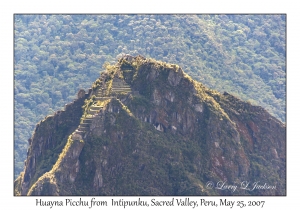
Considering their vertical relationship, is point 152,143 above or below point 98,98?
below

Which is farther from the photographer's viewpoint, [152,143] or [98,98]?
[98,98]

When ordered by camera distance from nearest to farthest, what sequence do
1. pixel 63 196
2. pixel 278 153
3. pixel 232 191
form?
pixel 63 196 < pixel 232 191 < pixel 278 153

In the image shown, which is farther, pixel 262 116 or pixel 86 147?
pixel 262 116

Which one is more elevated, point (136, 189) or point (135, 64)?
point (135, 64)

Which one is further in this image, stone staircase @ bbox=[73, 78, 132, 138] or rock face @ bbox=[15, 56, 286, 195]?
stone staircase @ bbox=[73, 78, 132, 138]

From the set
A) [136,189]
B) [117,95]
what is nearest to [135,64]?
[117,95]

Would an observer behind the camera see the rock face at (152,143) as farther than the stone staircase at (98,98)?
No

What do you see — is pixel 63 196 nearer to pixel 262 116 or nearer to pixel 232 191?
pixel 232 191

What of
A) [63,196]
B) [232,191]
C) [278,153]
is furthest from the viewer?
[278,153]
